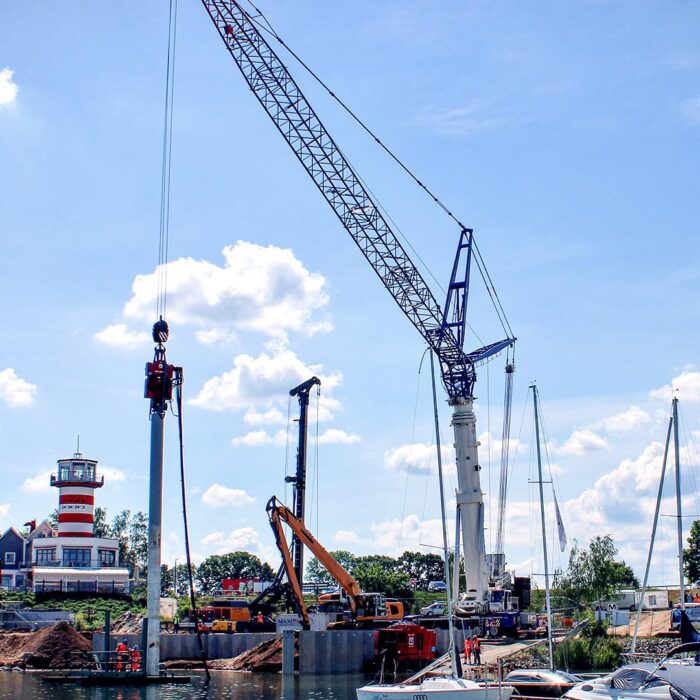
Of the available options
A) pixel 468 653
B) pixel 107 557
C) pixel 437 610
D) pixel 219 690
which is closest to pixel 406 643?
pixel 468 653

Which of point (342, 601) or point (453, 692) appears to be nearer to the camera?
point (453, 692)

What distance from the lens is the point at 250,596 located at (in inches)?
4400

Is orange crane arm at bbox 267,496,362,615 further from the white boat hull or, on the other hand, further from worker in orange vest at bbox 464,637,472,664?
the white boat hull

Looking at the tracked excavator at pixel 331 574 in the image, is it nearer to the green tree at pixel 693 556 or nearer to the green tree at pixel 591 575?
the green tree at pixel 591 575

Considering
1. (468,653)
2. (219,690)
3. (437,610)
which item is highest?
(437,610)

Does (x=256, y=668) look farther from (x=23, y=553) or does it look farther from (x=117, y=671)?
(x=23, y=553)

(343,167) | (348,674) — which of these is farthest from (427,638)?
(343,167)

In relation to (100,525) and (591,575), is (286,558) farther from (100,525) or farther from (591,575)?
(100,525)

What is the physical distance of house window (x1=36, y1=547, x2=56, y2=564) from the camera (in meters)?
125

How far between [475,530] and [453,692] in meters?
48.1

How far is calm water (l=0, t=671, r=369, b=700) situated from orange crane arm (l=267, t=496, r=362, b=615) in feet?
35.0

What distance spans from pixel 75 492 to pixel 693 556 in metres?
74.3

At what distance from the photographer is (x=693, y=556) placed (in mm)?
118688

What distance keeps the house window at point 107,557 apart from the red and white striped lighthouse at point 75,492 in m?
4.03
